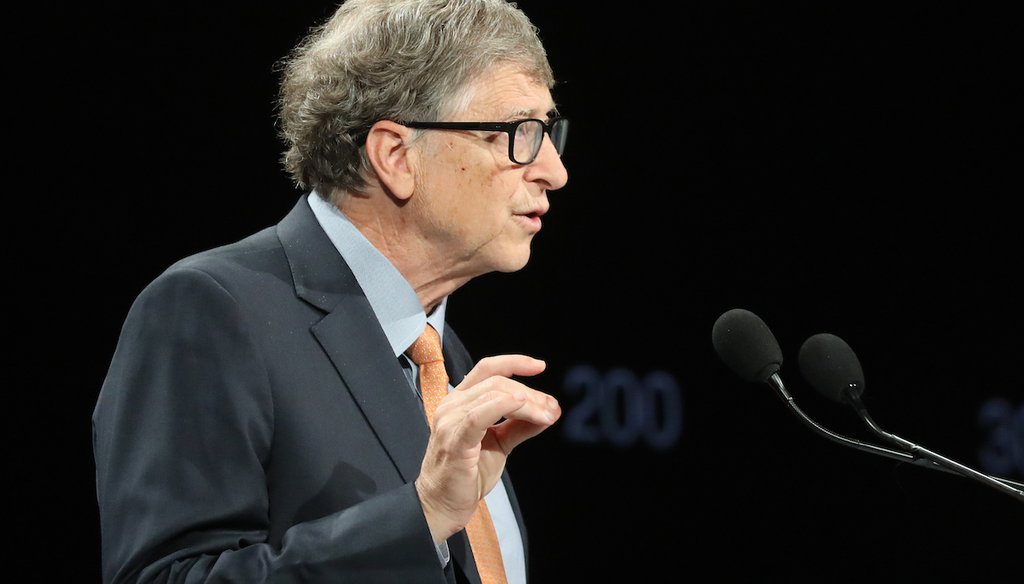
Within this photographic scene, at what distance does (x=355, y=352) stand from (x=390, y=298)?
0.48 ft

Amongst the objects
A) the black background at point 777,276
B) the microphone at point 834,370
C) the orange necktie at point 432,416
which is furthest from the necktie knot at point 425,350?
the black background at point 777,276

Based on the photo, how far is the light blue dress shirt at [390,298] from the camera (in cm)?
162

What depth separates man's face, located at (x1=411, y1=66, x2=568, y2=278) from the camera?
1657 mm

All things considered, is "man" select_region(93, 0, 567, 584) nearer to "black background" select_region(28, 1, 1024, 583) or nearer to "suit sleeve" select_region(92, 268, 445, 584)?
"suit sleeve" select_region(92, 268, 445, 584)

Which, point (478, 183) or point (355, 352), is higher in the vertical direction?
point (478, 183)

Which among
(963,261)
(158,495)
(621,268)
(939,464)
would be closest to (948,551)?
(963,261)

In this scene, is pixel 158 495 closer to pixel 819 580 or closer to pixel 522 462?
pixel 522 462

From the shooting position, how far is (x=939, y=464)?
1.39 metres

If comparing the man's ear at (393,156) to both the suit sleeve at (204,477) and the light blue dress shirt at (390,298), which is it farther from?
the suit sleeve at (204,477)

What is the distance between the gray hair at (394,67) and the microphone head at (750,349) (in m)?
0.48

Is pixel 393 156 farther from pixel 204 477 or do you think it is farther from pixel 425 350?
pixel 204 477

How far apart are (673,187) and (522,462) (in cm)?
102

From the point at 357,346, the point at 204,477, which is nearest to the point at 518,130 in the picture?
the point at 357,346

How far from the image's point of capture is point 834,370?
1.56m
